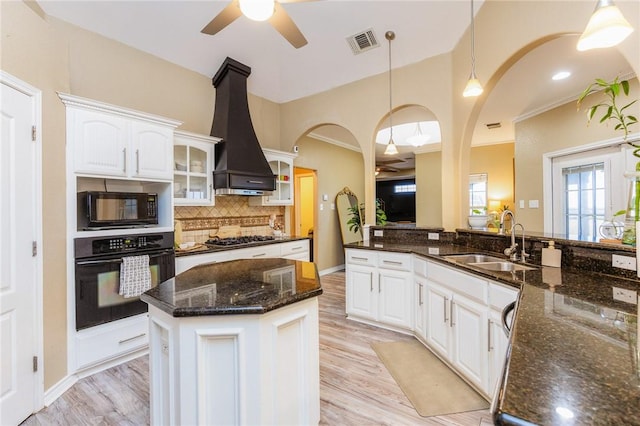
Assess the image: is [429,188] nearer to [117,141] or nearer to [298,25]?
[298,25]

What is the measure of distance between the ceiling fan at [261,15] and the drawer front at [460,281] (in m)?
2.19

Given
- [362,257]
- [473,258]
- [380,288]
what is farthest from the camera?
[362,257]

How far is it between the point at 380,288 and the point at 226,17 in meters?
2.86

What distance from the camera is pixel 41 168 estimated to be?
2002mm

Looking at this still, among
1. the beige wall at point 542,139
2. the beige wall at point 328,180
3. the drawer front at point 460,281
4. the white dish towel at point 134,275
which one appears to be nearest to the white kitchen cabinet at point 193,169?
the white dish towel at point 134,275

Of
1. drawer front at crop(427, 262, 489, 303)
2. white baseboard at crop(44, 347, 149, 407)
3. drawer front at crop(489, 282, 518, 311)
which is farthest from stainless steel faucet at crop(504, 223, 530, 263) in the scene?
white baseboard at crop(44, 347, 149, 407)

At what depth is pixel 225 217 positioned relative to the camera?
4.12 meters

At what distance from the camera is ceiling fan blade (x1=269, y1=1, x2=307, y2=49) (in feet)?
7.38

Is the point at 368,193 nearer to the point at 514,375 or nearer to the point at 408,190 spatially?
the point at 514,375

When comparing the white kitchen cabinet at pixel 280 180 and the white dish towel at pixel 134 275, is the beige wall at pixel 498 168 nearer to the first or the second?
the white kitchen cabinet at pixel 280 180

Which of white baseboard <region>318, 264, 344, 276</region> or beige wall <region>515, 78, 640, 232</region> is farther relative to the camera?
white baseboard <region>318, 264, 344, 276</region>

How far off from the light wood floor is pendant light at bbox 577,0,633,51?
205cm

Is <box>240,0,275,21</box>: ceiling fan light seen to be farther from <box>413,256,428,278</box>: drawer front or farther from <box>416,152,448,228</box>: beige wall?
<box>416,152,448,228</box>: beige wall

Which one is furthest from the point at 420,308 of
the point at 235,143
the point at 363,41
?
the point at 363,41
